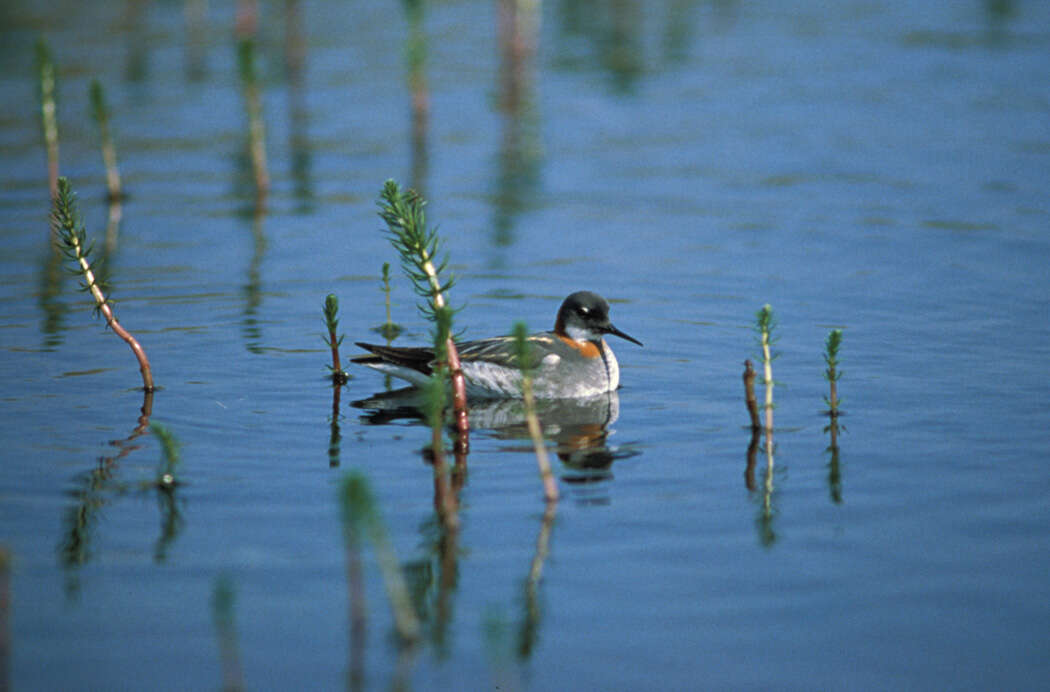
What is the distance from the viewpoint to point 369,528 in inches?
256

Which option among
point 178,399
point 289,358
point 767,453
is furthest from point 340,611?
point 289,358

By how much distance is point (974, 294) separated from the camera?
14.6 metres

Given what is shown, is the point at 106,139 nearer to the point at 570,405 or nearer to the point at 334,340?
the point at 334,340

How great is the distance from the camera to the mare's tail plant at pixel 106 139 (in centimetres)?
1741

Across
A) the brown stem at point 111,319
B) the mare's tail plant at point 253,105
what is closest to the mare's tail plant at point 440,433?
the brown stem at point 111,319

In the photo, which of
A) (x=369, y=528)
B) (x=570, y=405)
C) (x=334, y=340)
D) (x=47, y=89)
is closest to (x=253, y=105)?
(x=47, y=89)

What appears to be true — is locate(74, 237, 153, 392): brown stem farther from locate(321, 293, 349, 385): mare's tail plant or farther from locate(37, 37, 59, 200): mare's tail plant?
locate(37, 37, 59, 200): mare's tail plant

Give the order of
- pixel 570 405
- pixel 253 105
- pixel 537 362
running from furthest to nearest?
1. pixel 253 105
2. pixel 537 362
3. pixel 570 405

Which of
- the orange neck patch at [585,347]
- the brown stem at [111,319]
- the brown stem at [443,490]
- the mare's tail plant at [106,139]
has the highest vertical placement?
the mare's tail plant at [106,139]

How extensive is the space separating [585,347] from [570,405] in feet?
2.63

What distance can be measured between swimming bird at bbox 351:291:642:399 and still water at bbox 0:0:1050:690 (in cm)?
38

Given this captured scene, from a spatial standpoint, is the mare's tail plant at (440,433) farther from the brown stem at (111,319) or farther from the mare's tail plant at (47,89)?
the mare's tail plant at (47,89)

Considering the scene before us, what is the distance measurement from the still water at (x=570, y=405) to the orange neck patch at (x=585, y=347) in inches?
17.5

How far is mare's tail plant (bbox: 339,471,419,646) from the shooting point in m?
6.24
